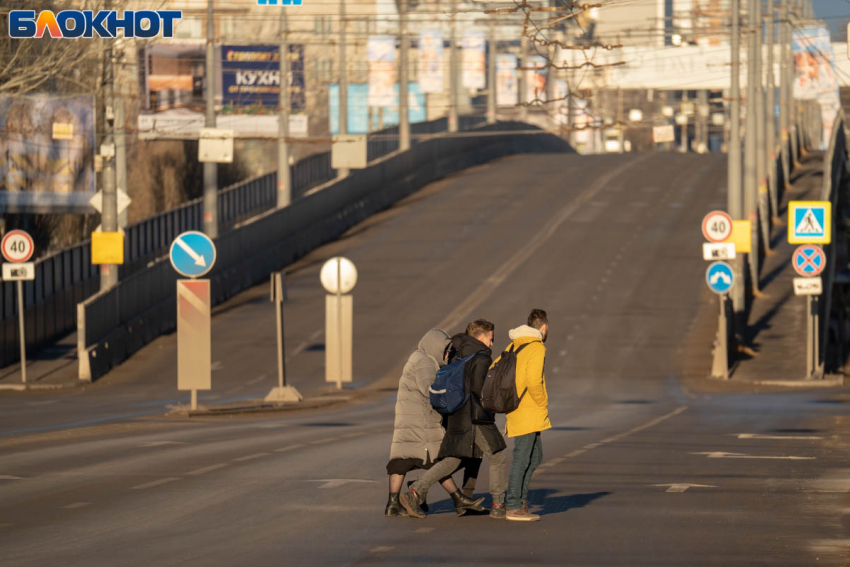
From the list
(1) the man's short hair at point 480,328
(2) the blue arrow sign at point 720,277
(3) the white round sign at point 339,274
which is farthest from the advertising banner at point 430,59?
(1) the man's short hair at point 480,328

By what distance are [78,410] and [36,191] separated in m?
15.9

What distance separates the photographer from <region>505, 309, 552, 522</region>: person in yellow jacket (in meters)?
11.9

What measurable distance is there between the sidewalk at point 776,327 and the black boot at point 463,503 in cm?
2256

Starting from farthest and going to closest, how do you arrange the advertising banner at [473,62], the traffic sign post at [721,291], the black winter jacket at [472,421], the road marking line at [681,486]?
the advertising banner at [473,62] < the traffic sign post at [721,291] < the road marking line at [681,486] < the black winter jacket at [472,421]

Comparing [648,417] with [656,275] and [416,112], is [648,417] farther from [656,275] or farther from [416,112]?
[416,112]

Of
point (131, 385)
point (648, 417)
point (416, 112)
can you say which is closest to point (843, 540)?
point (648, 417)

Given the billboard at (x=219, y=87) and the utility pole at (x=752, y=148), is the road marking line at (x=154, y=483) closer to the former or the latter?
the utility pole at (x=752, y=148)

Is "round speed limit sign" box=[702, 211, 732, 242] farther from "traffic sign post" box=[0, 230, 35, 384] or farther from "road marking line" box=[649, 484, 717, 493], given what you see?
"road marking line" box=[649, 484, 717, 493]

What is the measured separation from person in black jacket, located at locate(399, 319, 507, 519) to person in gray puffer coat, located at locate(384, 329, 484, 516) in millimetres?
122

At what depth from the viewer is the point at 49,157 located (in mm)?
40156

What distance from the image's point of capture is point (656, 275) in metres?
45.8

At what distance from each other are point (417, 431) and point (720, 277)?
2289 centimetres

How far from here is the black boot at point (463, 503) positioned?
1230 cm

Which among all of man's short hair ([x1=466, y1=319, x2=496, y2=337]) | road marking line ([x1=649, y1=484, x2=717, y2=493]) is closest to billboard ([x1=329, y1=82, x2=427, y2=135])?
road marking line ([x1=649, y1=484, x2=717, y2=493])
